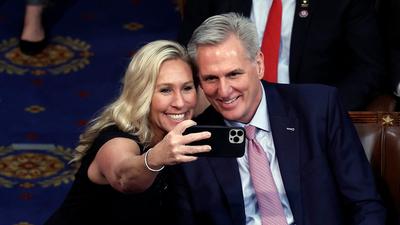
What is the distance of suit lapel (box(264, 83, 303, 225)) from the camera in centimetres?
226

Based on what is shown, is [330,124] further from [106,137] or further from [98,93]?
[98,93]

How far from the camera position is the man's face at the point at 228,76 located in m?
2.29

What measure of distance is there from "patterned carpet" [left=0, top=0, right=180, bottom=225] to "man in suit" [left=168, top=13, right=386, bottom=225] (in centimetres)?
81

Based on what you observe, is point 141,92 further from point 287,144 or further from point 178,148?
point 178,148

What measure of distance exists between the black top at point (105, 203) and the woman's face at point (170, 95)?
108mm

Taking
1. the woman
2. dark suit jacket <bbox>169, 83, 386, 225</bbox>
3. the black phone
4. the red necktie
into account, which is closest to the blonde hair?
the woman

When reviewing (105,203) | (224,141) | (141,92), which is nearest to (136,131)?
(141,92)

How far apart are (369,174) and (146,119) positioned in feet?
1.89

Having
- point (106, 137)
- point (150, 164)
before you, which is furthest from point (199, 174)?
point (150, 164)

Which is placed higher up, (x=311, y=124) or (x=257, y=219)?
(x=311, y=124)

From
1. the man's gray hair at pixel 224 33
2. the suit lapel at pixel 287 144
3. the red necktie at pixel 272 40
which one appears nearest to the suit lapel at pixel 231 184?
the suit lapel at pixel 287 144

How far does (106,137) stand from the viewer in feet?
7.46

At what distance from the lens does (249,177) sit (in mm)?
2307

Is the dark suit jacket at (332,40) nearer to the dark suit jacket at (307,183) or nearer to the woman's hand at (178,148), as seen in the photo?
the dark suit jacket at (307,183)
